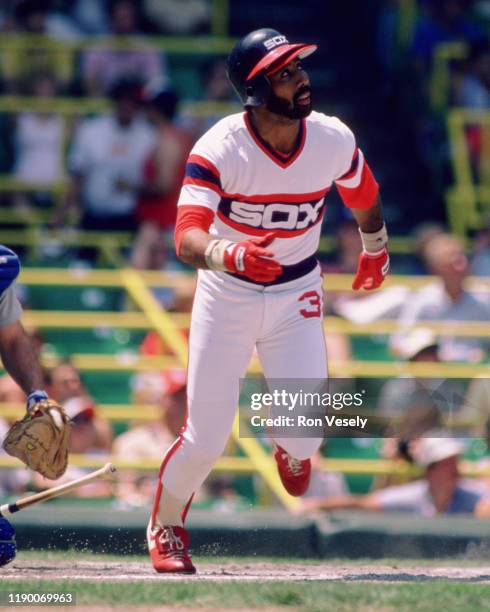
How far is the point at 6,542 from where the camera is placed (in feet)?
19.1

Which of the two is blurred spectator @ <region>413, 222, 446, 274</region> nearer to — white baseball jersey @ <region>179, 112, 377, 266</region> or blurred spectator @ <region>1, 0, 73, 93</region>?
blurred spectator @ <region>1, 0, 73, 93</region>

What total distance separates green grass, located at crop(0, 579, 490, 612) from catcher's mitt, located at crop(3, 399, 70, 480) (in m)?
0.52

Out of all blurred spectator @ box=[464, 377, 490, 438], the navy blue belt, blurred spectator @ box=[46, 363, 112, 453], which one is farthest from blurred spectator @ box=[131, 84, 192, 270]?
the navy blue belt

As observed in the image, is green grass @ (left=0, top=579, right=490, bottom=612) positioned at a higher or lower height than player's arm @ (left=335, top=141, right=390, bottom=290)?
lower

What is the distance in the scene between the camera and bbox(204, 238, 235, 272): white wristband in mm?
5465

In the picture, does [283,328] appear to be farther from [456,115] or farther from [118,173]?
[456,115]

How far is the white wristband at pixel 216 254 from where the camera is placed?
17.9ft

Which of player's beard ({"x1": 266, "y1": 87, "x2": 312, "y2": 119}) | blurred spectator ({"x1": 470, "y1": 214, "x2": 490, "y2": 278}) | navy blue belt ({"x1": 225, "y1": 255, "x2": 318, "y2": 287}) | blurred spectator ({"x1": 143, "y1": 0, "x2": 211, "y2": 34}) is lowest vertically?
blurred spectator ({"x1": 470, "y1": 214, "x2": 490, "y2": 278})

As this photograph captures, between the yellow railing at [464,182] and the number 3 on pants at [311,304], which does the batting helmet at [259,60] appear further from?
the yellow railing at [464,182]

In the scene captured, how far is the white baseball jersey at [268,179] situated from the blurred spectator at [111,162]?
15.0 feet

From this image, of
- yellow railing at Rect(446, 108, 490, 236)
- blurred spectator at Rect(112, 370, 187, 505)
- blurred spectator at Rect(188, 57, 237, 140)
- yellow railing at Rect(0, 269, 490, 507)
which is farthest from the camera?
yellow railing at Rect(446, 108, 490, 236)

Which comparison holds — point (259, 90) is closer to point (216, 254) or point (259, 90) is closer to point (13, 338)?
point (216, 254)

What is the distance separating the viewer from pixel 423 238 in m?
10.1

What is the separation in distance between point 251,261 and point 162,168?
5.24m
